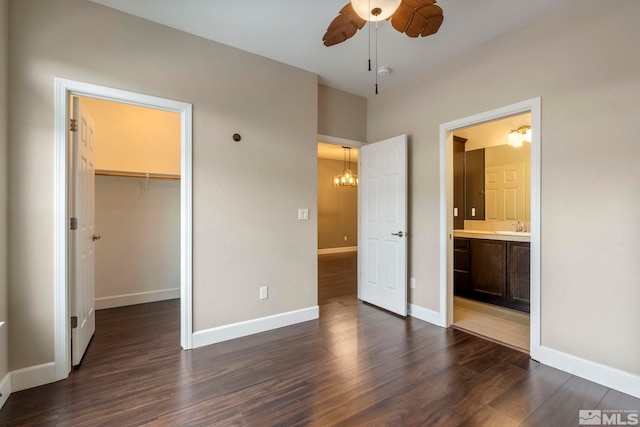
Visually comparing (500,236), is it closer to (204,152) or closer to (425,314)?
(425,314)

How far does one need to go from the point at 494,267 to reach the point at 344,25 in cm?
339

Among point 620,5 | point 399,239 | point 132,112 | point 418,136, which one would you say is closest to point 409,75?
point 418,136

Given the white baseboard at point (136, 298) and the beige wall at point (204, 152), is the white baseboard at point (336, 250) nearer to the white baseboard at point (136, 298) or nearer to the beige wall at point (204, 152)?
the white baseboard at point (136, 298)

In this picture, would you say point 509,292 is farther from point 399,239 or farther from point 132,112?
point 132,112

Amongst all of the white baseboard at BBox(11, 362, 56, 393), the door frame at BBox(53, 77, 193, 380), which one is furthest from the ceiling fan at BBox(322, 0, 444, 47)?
the white baseboard at BBox(11, 362, 56, 393)

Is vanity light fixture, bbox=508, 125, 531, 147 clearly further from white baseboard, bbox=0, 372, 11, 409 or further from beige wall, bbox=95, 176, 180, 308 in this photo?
white baseboard, bbox=0, 372, 11, 409

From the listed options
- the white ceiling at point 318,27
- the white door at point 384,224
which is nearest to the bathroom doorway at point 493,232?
the white door at point 384,224

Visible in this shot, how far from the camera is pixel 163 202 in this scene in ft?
12.6

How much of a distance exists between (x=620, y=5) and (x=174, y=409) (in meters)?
4.05

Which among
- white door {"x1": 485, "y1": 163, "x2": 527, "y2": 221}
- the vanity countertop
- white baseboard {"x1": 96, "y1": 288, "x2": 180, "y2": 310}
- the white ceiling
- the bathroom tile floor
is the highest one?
the white ceiling

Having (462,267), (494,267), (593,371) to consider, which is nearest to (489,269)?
(494,267)

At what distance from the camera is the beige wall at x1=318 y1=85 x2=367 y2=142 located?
11.9ft

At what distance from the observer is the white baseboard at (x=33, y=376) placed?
1.93 m

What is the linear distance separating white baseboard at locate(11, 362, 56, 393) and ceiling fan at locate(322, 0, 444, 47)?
10.1 feet
